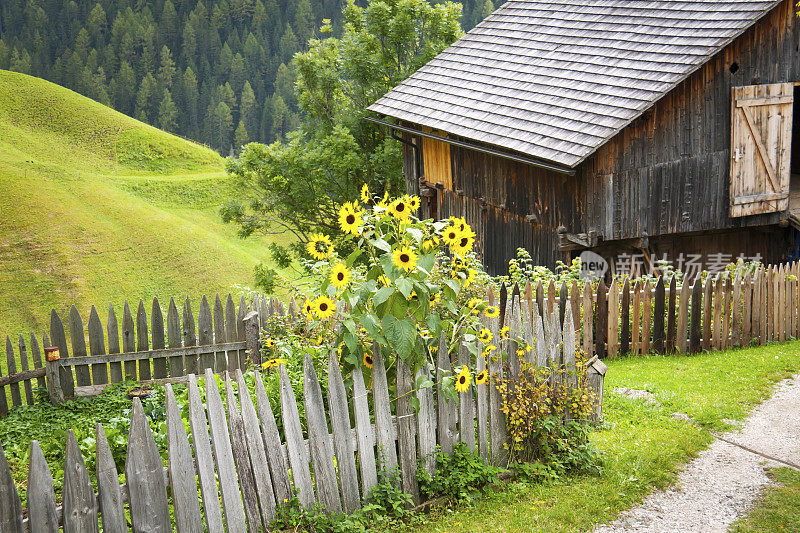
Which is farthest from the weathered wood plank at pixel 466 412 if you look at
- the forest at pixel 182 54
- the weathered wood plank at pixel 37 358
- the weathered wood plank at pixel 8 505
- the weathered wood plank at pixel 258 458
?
the forest at pixel 182 54

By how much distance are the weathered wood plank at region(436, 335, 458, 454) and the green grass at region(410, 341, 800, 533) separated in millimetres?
465

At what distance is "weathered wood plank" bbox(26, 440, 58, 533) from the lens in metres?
3.57

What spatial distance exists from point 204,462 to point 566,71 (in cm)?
1199

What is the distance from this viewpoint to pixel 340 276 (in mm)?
4430

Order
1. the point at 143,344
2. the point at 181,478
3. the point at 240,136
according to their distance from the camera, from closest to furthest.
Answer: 1. the point at 181,478
2. the point at 143,344
3. the point at 240,136

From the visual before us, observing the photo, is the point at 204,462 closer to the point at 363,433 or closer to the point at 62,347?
the point at 363,433

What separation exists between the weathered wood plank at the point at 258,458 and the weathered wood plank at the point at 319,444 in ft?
1.02

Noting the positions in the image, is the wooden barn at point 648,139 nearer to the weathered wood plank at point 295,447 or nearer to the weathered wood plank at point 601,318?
the weathered wood plank at point 601,318

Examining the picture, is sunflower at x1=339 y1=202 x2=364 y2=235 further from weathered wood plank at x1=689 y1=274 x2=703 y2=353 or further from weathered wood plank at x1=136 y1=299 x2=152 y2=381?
weathered wood plank at x1=689 y1=274 x2=703 y2=353

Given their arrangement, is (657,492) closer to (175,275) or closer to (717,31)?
(717,31)

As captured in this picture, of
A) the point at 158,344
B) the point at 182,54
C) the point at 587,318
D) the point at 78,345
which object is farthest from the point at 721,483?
the point at 182,54

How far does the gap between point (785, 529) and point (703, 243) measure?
33.5ft

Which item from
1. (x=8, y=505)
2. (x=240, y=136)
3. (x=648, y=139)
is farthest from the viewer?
(x=240, y=136)

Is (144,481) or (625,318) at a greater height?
(144,481)
